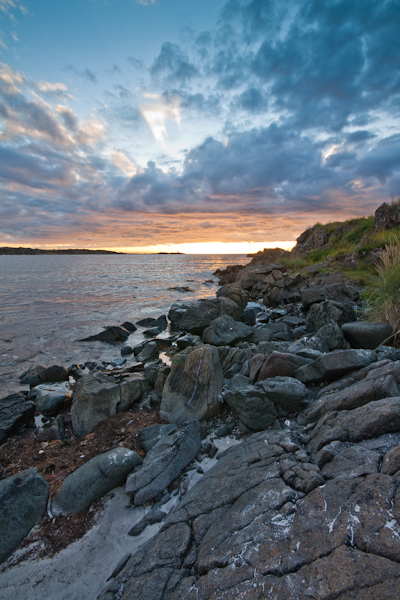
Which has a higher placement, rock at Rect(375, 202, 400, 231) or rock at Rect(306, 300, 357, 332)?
rock at Rect(375, 202, 400, 231)

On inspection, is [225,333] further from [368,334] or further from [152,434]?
[152,434]

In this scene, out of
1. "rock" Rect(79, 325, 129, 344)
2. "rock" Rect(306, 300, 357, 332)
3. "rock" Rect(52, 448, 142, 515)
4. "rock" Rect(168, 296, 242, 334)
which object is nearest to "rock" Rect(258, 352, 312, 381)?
"rock" Rect(52, 448, 142, 515)

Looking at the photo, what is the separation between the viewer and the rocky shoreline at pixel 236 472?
195cm

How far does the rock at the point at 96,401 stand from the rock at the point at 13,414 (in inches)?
47.9

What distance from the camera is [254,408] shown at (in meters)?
5.05

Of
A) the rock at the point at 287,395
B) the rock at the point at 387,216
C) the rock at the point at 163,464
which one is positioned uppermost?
the rock at the point at 387,216

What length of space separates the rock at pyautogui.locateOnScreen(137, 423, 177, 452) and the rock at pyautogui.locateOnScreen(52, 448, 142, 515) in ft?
1.72

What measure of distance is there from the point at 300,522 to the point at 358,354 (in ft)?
12.5

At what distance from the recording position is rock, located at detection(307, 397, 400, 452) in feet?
9.87

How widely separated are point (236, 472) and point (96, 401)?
150 inches

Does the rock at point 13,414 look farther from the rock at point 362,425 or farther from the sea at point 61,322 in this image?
the rock at point 362,425

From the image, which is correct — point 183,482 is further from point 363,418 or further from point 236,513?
point 363,418

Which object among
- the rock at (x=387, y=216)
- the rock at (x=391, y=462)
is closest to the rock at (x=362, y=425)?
the rock at (x=391, y=462)

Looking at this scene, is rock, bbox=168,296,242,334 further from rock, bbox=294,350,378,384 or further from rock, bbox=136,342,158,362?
rock, bbox=294,350,378,384
